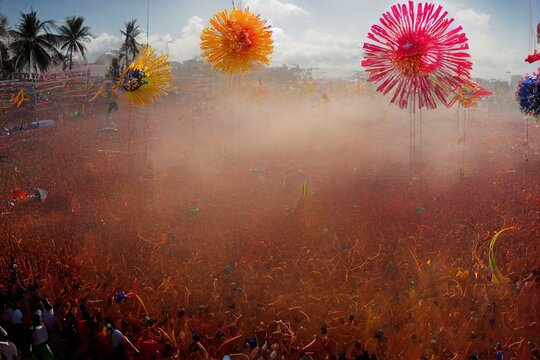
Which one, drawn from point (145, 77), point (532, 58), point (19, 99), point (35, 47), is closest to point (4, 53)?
point (35, 47)

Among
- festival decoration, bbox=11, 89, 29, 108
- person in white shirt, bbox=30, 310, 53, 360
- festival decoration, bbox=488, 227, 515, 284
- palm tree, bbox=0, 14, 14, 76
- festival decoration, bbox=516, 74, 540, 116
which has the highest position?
palm tree, bbox=0, 14, 14, 76

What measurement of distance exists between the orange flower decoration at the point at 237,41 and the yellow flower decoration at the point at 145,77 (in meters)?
0.93

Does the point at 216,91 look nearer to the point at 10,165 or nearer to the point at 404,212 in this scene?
the point at 10,165

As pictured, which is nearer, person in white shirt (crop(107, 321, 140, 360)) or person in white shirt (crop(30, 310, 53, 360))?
person in white shirt (crop(107, 321, 140, 360))

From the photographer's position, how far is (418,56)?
390 cm

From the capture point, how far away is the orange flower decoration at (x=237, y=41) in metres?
5.00

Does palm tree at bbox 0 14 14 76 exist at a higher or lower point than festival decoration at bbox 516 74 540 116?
higher

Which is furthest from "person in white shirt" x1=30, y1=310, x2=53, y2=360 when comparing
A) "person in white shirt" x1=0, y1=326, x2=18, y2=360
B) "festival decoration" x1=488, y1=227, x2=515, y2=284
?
"festival decoration" x1=488, y1=227, x2=515, y2=284

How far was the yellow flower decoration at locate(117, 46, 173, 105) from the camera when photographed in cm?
564

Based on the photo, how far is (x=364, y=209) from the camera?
5156 mm

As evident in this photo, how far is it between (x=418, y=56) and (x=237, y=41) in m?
2.21

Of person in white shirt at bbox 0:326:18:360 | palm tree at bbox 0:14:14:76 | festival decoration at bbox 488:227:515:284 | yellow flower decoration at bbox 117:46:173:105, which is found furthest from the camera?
palm tree at bbox 0:14:14:76

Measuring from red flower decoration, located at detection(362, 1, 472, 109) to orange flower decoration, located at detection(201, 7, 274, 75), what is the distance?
62.9 inches

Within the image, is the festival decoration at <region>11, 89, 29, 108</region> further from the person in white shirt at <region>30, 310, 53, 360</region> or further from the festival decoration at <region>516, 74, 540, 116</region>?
the festival decoration at <region>516, 74, 540, 116</region>
